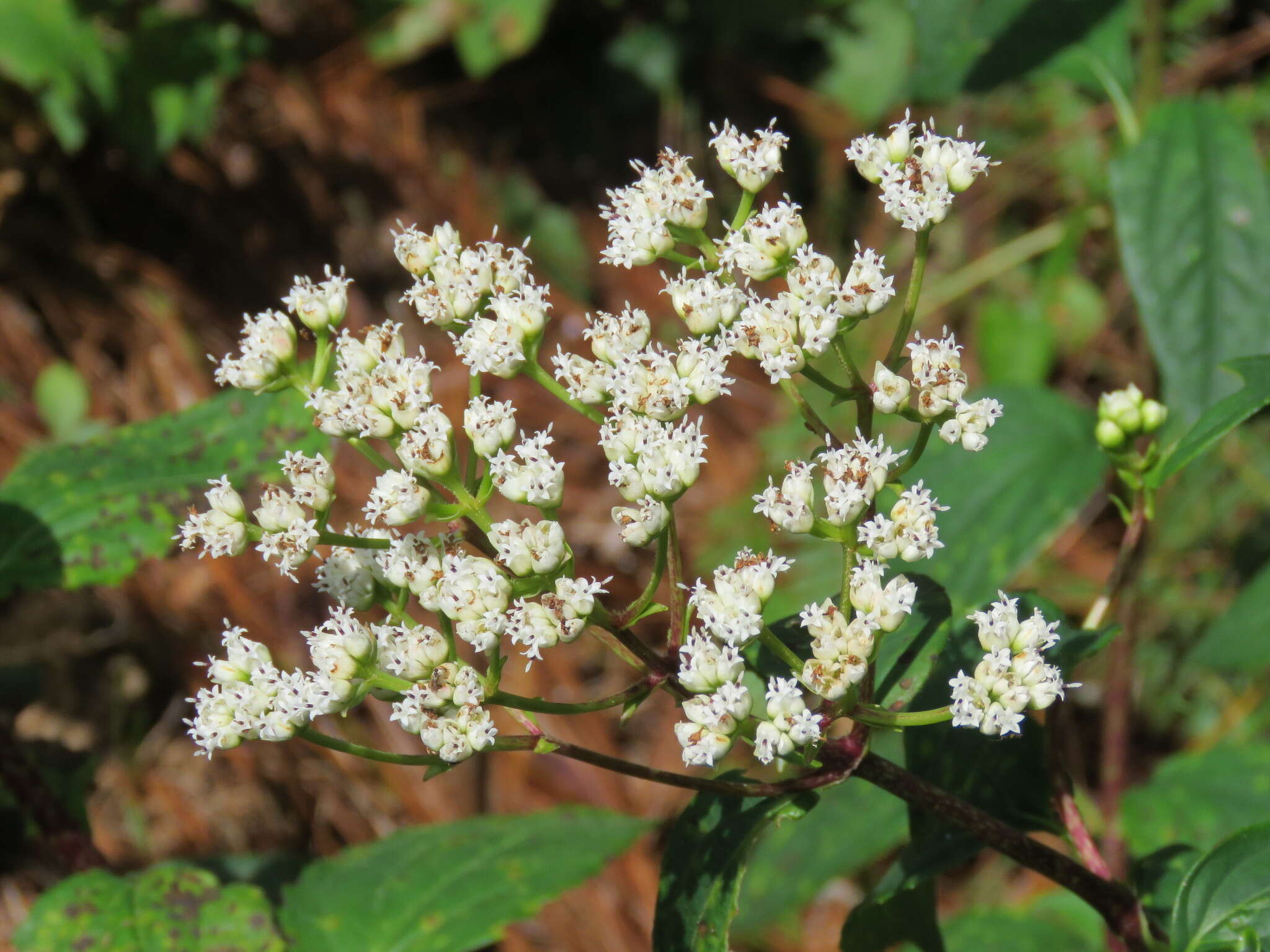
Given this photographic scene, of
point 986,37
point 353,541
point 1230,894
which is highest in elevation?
point 986,37

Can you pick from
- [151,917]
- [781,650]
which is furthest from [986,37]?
[151,917]

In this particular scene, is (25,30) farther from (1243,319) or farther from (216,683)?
(1243,319)

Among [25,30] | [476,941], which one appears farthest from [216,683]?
[25,30]

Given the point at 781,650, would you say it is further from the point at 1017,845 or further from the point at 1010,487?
the point at 1010,487

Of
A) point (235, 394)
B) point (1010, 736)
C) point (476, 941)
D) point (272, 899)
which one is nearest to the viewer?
point (1010, 736)

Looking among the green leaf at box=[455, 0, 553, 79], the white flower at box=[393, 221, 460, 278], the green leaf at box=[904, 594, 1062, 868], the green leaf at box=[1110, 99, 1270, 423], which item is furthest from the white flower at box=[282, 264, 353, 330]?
the green leaf at box=[455, 0, 553, 79]

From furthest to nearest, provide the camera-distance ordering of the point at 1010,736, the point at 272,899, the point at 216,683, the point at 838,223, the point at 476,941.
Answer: the point at 838,223, the point at 272,899, the point at 476,941, the point at 1010,736, the point at 216,683

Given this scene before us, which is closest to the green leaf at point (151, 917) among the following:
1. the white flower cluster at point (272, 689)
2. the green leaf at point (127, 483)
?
the green leaf at point (127, 483)
